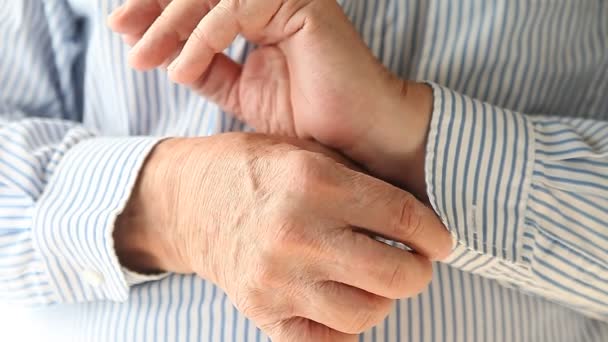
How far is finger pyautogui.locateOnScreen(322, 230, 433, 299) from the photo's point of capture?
1.75ft

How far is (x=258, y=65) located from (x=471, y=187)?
0.30 meters

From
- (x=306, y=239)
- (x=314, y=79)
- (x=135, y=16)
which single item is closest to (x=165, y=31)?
(x=135, y=16)

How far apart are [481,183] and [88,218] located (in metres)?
0.46

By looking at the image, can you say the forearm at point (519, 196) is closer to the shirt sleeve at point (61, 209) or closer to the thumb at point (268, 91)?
the thumb at point (268, 91)

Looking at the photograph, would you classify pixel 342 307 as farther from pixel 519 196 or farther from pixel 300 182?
pixel 519 196

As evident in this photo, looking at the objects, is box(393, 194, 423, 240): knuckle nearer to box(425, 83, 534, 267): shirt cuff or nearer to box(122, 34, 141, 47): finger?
box(425, 83, 534, 267): shirt cuff

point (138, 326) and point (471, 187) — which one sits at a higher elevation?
point (471, 187)

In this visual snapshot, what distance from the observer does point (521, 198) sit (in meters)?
0.62

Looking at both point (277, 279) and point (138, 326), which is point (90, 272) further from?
point (277, 279)

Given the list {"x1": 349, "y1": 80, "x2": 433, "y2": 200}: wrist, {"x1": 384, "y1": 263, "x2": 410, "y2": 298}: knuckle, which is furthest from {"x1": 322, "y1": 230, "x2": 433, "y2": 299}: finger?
{"x1": 349, "y1": 80, "x2": 433, "y2": 200}: wrist

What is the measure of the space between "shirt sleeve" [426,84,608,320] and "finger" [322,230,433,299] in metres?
0.08

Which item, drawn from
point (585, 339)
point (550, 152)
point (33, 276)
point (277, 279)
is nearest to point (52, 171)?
point (33, 276)

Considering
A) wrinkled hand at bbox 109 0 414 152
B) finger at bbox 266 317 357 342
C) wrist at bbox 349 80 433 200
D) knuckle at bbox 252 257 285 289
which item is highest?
wrinkled hand at bbox 109 0 414 152

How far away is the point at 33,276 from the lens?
2.35 feet
